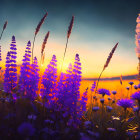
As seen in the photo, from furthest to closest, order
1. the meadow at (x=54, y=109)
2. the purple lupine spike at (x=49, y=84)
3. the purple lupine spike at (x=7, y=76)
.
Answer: the purple lupine spike at (x=7, y=76) < the purple lupine spike at (x=49, y=84) < the meadow at (x=54, y=109)

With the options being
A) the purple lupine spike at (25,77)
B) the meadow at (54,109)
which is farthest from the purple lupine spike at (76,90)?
the purple lupine spike at (25,77)

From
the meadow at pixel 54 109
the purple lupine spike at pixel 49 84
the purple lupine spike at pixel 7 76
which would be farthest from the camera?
the purple lupine spike at pixel 7 76

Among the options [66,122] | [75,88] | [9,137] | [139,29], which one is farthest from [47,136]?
[139,29]

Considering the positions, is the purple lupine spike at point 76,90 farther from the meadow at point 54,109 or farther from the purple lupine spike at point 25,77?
the purple lupine spike at point 25,77

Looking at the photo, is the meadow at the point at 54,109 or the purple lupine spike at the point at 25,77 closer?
the meadow at the point at 54,109

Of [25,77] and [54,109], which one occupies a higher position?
[25,77]

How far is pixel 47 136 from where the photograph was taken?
10.9ft

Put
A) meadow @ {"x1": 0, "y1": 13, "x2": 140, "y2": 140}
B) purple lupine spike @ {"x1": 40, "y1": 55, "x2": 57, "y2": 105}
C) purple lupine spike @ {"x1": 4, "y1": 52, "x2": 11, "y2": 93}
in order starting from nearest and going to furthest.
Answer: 1. meadow @ {"x1": 0, "y1": 13, "x2": 140, "y2": 140}
2. purple lupine spike @ {"x1": 40, "y1": 55, "x2": 57, "y2": 105}
3. purple lupine spike @ {"x1": 4, "y1": 52, "x2": 11, "y2": 93}

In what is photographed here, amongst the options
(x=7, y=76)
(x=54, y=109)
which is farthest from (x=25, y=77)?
(x=54, y=109)

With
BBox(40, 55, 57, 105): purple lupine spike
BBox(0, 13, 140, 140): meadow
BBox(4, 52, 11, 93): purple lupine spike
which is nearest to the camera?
BBox(0, 13, 140, 140): meadow

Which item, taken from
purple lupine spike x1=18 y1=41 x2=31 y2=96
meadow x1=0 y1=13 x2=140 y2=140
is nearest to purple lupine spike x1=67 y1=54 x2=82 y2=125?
meadow x1=0 y1=13 x2=140 y2=140

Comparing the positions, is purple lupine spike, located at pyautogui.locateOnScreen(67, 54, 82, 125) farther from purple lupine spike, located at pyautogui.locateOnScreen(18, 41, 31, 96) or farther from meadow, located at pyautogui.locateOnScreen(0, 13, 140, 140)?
purple lupine spike, located at pyautogui.locateOnScreen(18, 41, 31, 96)

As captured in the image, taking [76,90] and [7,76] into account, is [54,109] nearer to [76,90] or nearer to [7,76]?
[76,90]

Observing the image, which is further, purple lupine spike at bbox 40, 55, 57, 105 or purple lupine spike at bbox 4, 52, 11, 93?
purple lupine spike at bbox 4, 52, 11, 93
